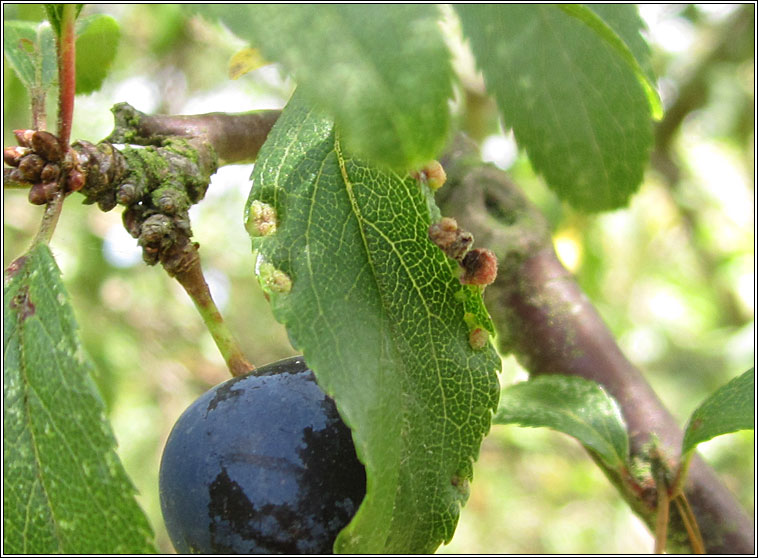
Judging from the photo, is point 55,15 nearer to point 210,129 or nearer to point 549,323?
point 210,129

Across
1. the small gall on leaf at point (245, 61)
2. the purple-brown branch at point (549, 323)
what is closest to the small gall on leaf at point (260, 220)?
the small gall on leaf at point (245, 61)

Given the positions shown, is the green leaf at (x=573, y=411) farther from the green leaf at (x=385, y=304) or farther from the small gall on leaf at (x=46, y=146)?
the small gall on leaf at (x=46, y=146)

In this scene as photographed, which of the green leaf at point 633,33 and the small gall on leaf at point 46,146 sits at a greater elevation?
the small gall on leaf at point 46,146

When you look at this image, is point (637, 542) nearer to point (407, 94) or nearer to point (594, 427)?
point (594, 427)

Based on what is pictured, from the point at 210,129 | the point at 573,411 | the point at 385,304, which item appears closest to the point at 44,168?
the point at 210,129

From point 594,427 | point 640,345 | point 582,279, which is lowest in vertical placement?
point 640,345

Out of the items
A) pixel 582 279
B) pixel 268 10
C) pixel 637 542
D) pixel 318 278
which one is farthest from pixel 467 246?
pixel 637 542
